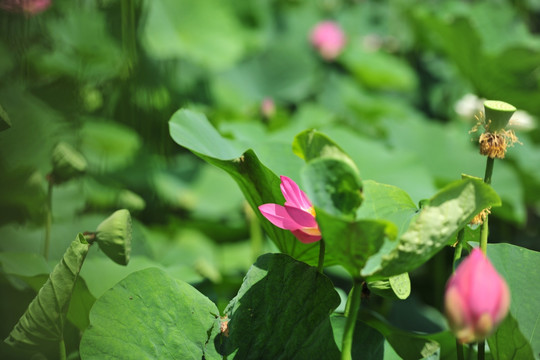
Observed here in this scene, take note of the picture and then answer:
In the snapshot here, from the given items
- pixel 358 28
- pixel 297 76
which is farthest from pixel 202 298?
pixel 358 28

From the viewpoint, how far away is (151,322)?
0.42m

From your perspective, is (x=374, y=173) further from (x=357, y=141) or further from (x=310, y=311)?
(x=310, y=311)

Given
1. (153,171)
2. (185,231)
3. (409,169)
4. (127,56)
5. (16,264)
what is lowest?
(185,231)

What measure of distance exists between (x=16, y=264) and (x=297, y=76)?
173 cm

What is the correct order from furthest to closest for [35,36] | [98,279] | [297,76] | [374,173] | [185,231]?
[297,76]
[185,231]
[374,173]
[35,36]
[98,279]

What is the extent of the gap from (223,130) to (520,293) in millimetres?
619

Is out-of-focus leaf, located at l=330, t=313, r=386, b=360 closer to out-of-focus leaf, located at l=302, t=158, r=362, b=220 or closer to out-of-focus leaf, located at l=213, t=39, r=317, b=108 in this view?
out-of-focus leaf, located at l=302, t=158, r=362, b=220

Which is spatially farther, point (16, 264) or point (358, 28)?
point (358, 28)

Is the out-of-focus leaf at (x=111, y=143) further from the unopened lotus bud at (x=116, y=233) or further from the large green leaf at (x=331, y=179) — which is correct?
the large green leaf at (x=331, y=179)

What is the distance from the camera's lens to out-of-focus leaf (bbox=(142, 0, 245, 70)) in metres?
1.48

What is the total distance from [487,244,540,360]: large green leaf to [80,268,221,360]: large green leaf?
218mm

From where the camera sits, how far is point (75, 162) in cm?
54

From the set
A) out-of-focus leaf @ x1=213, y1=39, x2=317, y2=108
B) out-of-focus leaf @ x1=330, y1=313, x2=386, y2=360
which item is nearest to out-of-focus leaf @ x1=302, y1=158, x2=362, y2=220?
out-of-focus leaf @ x1=330, y1=313, x2=386, y2=360

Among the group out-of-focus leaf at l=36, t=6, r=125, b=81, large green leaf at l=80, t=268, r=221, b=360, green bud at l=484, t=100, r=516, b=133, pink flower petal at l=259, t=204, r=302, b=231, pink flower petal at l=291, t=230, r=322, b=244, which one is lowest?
out-of-focus leaf at l=36, t=6, r=125, b=81
